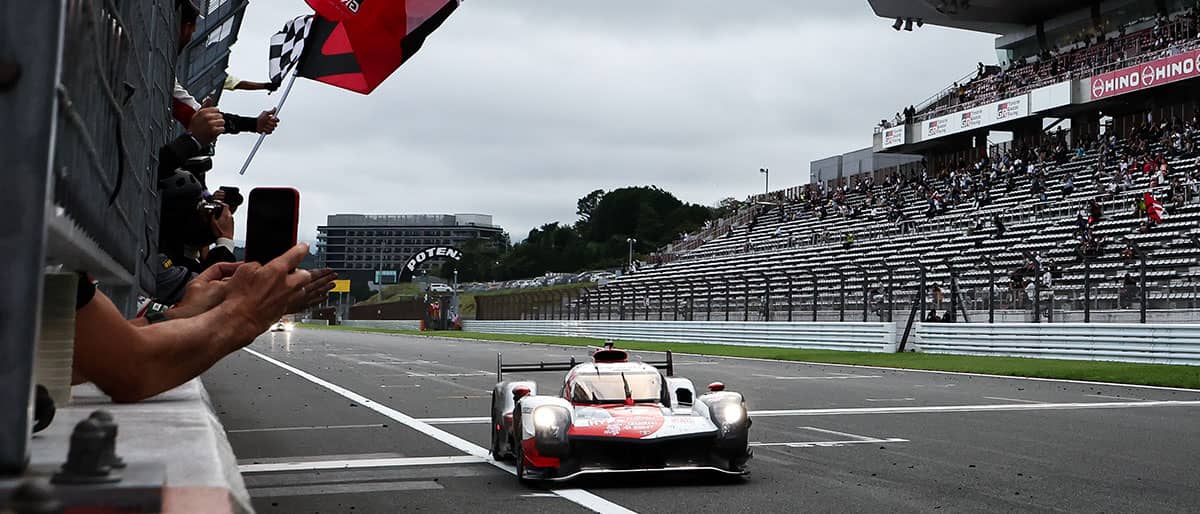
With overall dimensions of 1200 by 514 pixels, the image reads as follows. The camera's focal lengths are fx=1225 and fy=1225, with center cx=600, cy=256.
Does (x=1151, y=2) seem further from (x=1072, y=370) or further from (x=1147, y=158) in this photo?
(x=1072, y=370)

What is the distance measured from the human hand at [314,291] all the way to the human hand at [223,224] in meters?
3.50

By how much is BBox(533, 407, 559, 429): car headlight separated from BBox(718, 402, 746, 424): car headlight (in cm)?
110

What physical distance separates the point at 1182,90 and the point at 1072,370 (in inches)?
1124

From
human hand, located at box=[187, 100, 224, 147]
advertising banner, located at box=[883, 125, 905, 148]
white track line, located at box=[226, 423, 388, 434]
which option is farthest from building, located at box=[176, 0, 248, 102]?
advertising banner, located at box=[883, 125, 905, 148]

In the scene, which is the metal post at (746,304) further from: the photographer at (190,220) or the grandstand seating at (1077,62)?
the photographer at (190,220)

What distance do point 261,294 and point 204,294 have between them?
30.5 inches

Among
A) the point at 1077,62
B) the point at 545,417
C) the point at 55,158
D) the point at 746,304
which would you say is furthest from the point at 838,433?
the point at 1077,62

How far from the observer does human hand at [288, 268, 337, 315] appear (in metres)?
3.59

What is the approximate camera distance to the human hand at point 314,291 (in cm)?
359

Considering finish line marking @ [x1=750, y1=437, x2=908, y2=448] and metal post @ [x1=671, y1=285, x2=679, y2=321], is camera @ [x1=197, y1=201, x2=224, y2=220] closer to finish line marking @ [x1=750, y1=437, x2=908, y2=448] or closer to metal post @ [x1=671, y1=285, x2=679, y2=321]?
finish line marking @ [x1=750, y1=437, x2=908, y2=448]

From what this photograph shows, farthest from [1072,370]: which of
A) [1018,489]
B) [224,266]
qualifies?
[224,266]

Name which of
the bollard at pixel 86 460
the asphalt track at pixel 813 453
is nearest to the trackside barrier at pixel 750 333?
the asphalt track at pixel 813 453

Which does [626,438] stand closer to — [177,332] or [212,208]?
[212,208]

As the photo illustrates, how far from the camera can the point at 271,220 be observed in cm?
420
